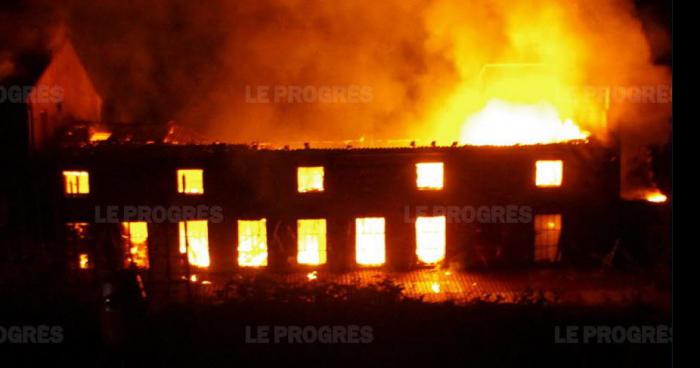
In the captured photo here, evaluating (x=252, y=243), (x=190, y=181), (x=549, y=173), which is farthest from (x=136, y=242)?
(x=549, y=173)

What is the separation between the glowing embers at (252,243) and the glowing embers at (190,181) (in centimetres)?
208

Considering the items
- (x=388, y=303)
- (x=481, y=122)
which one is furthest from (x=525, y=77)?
(x=388, y=303)

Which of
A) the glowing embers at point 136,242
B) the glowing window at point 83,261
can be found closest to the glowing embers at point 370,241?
the glowing embers at point 136,242

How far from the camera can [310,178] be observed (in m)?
24.1

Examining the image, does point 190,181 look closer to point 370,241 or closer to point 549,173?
point 370,241

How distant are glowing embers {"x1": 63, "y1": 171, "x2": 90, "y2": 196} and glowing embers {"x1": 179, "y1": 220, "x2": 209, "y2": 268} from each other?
4.06 meters

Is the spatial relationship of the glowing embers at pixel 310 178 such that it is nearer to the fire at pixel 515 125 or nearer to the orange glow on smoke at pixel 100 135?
the fire at pixel 515 125

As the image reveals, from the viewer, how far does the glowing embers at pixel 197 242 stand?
78.3 feet

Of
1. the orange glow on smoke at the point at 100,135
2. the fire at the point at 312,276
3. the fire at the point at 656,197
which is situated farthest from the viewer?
the orange glow on smoke at the point at 100,135

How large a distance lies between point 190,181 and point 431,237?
9.49m

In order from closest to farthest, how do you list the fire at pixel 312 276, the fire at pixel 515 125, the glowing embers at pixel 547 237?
the fire at pixel 312 276, the glowing embers at pixel 547 237, the fire at pixel 515 125

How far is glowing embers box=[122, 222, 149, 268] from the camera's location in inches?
930

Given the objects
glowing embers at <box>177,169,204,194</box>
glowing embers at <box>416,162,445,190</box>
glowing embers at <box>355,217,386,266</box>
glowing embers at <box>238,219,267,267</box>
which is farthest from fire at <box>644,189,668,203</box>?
glowing embers at <box>177,169,204,194</box>

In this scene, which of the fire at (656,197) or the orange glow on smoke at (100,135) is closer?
the fire at (656,197)
